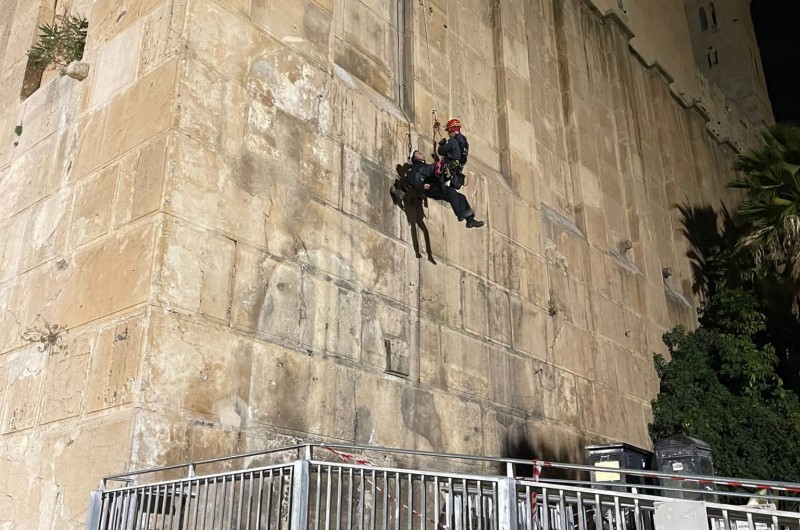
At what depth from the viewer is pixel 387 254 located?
11.4 meters

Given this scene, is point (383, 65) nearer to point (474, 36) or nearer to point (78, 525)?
point (474, 36)

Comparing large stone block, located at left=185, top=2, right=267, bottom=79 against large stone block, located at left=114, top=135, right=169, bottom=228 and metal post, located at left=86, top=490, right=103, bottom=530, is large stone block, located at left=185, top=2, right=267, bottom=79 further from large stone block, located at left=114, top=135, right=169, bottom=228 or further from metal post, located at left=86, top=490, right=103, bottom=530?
metal post, located at left=86, top=490, right=103, bottom=530

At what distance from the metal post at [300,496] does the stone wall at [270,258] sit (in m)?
2.73

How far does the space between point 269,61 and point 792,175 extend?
12601 millimetres

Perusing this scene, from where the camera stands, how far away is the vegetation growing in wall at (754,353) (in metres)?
16.9

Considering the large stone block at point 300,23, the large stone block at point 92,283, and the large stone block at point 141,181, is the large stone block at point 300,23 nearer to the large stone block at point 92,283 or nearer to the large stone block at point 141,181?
the large stone block at point 141,181

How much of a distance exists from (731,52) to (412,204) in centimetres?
3385

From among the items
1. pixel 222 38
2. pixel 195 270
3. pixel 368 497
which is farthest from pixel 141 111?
pixel 368 497

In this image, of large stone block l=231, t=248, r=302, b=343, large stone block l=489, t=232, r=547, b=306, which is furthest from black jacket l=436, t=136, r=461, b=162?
large stone block l=489, t=232, r=547, b=306

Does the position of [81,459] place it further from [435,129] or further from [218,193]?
[435,129]

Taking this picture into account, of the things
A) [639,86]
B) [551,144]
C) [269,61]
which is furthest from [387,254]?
[639,86]

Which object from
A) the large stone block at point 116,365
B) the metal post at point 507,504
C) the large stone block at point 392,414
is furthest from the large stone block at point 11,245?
the metal post at point 507,504

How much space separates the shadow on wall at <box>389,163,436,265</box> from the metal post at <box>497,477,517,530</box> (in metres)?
7.19

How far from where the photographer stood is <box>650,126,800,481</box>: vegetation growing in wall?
16.9 m
